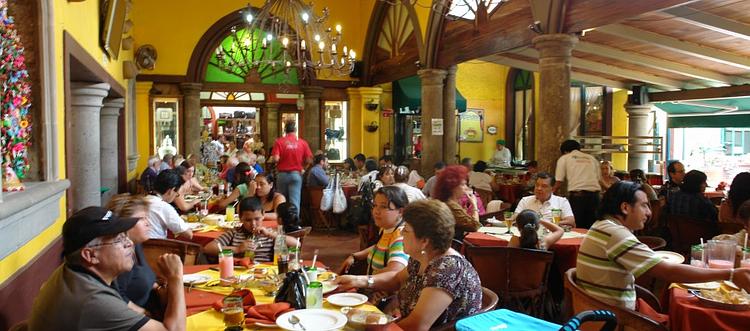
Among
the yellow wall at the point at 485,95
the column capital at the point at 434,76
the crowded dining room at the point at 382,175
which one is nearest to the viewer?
the crowded dining room at the point at 382,175

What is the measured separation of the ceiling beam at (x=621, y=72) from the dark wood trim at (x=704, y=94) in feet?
0.55

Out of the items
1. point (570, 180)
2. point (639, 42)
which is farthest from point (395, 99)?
point (570, 180)

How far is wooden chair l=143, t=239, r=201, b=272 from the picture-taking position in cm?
436

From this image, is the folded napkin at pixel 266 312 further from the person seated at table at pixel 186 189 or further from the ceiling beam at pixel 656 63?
the ceiling beam at pixel 656 63

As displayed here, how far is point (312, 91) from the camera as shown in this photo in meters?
14.6

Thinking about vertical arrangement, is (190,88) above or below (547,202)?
above

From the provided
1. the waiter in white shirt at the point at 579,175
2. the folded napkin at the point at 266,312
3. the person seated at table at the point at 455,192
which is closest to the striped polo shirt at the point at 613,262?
the folded napkin at the point at 266,312

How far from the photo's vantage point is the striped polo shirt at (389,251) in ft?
11.8

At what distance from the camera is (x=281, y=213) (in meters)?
5.04

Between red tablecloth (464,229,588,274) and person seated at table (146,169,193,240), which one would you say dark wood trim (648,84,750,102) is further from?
person seated at table (146,169,193,240)

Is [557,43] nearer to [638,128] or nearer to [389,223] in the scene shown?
[389,223]

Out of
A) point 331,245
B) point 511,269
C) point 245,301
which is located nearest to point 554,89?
point 511,269

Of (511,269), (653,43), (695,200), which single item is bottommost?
(511,269)

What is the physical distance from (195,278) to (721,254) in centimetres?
304
